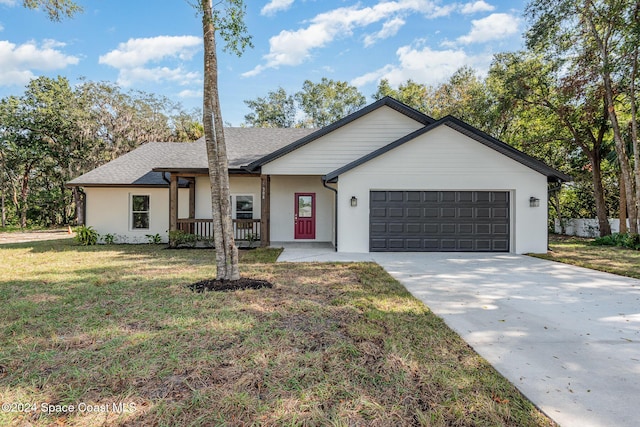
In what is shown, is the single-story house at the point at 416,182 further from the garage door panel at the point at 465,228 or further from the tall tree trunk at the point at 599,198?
the tall tree trunk at the point at 599,198

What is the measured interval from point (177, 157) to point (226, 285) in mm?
8446

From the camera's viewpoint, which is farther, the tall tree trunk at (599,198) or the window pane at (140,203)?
the tall tree trunk at (599,198)

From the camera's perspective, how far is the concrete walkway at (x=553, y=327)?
2408 millimetres

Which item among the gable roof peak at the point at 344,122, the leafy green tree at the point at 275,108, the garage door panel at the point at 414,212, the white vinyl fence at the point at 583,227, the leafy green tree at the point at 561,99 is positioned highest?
the leafy green tree at the point at 275,108

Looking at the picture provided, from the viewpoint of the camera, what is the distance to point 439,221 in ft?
34.9

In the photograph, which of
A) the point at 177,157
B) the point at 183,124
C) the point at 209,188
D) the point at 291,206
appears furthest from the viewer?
the point at 183,124

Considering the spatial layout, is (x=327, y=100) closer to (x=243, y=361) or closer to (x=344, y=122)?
(x=344, y=122)

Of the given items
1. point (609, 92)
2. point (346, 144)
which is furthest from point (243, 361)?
point (609, 92)

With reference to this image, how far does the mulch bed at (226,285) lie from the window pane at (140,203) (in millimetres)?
9153

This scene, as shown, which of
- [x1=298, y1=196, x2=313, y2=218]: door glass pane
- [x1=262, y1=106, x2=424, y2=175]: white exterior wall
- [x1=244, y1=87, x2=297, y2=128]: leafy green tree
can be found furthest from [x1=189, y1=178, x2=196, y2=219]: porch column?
[x1=244, y1=87, x2=297, y2=128]: leafy green tree

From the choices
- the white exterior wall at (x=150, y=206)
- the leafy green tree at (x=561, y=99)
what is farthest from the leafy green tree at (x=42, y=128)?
the leafy green tree at (x=561, y=99)

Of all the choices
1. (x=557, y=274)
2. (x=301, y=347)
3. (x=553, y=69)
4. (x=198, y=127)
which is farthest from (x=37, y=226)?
(x=553, y=69)

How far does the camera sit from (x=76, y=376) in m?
2.66

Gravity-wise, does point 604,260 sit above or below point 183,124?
below
